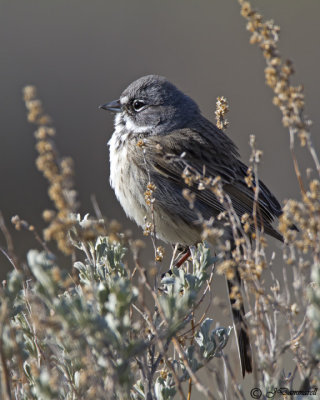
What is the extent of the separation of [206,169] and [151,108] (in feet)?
2.57

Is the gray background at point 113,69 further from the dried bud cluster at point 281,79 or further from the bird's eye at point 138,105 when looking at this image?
the dried bud cluster at point 281,79

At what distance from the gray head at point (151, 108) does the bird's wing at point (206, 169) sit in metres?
0.13

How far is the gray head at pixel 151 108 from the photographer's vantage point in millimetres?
5000

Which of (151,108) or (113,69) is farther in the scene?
(113,69)

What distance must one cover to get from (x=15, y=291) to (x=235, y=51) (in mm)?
11445

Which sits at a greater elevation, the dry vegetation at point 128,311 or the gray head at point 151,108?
the gray head at point 151,108

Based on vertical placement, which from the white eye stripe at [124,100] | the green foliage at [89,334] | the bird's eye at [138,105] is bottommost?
the green foliage at [89,334]

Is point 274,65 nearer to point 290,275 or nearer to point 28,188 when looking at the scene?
point 290,275

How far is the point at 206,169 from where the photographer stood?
4.58 metres

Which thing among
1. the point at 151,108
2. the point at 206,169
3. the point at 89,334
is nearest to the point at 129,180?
the point at 206,169

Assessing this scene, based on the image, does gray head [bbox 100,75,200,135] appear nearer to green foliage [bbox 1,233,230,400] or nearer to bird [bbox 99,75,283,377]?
bird [bbox 99,75,283,377]

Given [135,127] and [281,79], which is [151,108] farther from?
[281,79]

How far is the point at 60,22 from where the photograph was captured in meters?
14.5

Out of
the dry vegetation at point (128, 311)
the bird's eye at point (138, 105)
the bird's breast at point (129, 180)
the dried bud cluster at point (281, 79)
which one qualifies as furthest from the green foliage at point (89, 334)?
the bird's eye at point (138, 105)
